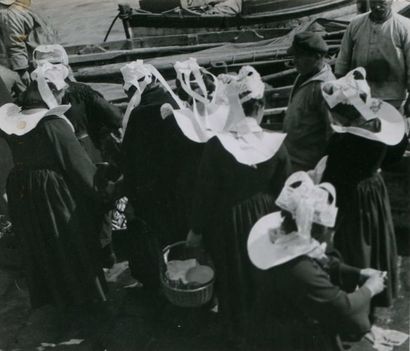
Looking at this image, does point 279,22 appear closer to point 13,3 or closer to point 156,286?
point 13,3

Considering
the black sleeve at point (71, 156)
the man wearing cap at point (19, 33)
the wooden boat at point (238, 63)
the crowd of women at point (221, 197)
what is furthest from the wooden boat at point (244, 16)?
the black sleeve at point (71, 156)

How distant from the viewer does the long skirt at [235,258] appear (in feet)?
11.3

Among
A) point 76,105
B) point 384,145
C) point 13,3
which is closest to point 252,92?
point 384,145

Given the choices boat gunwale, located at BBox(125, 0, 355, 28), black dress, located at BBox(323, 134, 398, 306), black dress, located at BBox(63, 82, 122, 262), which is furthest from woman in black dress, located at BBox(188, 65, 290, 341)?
boat gunwale, located at BBox(125, 0, 355, 28)

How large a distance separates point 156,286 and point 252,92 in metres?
1.98

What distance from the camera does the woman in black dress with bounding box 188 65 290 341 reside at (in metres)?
3.36

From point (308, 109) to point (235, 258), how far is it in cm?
120

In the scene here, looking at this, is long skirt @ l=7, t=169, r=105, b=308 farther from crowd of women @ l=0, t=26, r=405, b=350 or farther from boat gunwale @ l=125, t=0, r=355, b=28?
boat gunwale @ l=125, t=0, r=355, b=28

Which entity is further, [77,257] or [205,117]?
[77,257]

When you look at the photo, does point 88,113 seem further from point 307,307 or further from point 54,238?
point 307,307

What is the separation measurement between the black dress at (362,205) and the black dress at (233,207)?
35 cm

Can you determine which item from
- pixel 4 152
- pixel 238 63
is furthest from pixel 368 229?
pixel 238 63

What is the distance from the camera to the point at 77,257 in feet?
14.0

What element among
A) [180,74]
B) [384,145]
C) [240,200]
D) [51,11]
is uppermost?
[180,74]
